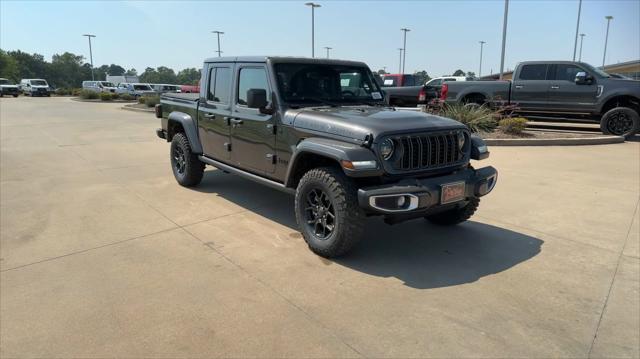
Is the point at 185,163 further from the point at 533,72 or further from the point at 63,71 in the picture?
the point at 63,71

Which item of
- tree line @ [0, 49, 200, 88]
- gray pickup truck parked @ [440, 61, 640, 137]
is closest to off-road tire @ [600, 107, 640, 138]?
gray pickup truck parked @ [440, 61, 640, 137]

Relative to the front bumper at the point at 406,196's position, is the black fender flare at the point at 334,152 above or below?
above

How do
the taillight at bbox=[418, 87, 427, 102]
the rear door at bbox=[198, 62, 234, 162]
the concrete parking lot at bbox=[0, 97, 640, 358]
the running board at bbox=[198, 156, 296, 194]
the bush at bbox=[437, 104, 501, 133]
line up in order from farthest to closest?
1. the taillight at bbox=[418, 87, 427, 102]
2. the bush at bbox=[437, 104, 501, 133]
3. the rear door at bbox=[198, 62, 234, 162]
4. the running board at bbox=[198, 156, 296, 194]
5. the concrete parking lot at bbox=[0, 97, 640, 358]

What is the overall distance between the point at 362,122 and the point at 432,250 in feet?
4.70

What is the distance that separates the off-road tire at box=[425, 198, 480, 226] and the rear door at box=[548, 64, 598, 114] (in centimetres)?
849

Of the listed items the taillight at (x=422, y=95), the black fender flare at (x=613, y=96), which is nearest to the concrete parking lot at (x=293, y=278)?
the black fender flare at (x=613, y=96)

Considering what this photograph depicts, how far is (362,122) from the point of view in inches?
149

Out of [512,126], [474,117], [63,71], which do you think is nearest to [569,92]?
[512,126]

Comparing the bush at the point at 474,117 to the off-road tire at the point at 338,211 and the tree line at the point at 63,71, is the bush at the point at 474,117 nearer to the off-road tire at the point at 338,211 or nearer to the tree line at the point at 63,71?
the off-road tire at the point at 338,211

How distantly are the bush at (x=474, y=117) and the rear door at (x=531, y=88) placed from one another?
44.3 inches

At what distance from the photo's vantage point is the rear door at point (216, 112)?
5.32m

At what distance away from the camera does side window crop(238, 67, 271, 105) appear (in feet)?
15.5

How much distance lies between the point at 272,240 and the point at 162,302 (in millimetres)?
1421

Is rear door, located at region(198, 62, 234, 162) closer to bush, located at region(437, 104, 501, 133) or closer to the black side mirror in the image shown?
the black side mirror
